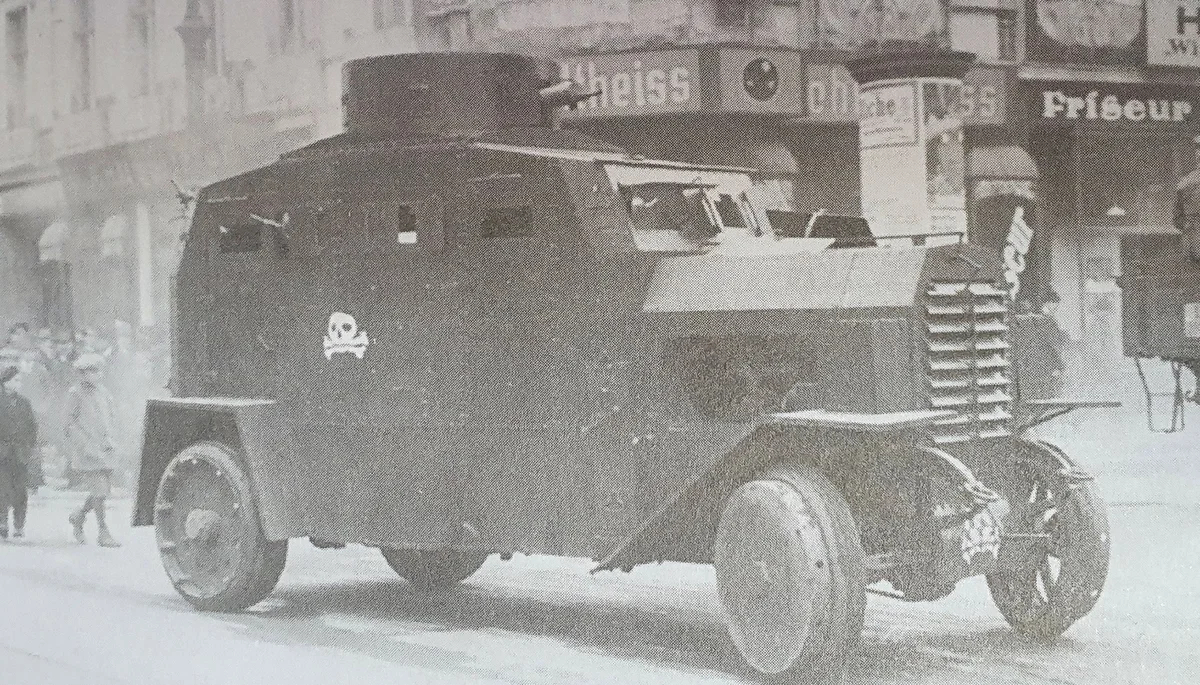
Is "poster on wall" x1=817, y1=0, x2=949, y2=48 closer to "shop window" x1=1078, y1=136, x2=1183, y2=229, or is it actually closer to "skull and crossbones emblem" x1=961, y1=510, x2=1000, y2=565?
"shop window" x1=1078, y1=136, x2=1183, y2=229

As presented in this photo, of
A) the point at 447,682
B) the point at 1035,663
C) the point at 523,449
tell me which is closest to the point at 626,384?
the point at 523,449

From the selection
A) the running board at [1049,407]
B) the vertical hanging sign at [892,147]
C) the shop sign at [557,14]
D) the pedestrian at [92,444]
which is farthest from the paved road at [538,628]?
the shop sign at [557,14]

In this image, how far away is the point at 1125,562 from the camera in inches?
226

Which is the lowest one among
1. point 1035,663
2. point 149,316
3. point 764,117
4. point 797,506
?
point 1035,663

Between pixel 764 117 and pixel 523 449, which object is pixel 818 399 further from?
pixel 764 117

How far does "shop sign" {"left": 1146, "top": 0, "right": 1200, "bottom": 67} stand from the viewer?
637 cm

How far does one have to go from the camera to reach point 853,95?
5355 mm

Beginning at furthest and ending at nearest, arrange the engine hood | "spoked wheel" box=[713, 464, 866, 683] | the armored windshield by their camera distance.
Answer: the armored windshield, the engine hood, "spoked wheel" box=[713, 464, 866, 683]

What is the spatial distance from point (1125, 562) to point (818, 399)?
1.39 m

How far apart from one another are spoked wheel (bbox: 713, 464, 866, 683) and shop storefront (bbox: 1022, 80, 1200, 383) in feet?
5.01

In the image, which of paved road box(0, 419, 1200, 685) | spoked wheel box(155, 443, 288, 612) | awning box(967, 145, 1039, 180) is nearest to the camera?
paved road box(0, 419, 1200, 685)

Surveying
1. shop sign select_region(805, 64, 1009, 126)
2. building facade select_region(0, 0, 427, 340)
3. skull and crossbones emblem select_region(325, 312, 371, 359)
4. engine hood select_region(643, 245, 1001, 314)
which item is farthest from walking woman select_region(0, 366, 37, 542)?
shop sign select_region(805, 64, 1009, 126)

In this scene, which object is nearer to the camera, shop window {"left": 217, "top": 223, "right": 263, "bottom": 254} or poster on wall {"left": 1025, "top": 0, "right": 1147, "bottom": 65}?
shop window {"left": 217, "top": 223, "right": 263, "bottom": 254}

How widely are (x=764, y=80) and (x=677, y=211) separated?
1340 mm
